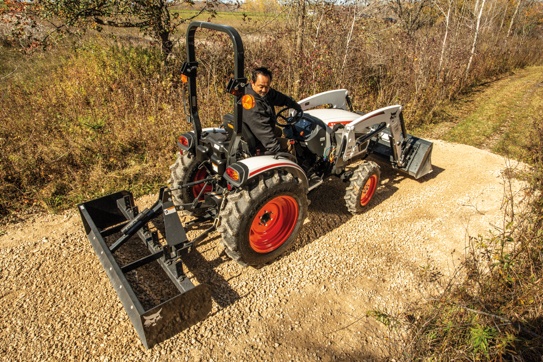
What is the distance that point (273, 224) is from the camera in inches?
135

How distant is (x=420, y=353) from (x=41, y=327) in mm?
2890

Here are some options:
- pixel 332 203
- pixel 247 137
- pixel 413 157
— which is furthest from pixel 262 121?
pixel 413 157

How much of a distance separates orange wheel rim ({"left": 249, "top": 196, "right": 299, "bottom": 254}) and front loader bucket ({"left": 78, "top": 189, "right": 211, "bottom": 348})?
72 cm

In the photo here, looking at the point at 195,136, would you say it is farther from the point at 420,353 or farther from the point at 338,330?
the point at 420,353

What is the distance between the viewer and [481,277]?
300 centimetres

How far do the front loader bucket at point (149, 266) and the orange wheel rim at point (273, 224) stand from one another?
2.35 ft

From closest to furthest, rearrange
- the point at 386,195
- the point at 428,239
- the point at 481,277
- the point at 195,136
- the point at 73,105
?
the point at 481,277, the point at 195,136, the point at 428,239, the point at 386,195, the point at 73,105

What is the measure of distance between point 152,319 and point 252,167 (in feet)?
4.53

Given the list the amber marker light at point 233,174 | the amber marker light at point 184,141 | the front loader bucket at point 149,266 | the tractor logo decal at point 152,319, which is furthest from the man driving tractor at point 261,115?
the tractor logo decal at point 152,319

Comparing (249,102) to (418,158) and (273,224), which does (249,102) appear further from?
(418,158)

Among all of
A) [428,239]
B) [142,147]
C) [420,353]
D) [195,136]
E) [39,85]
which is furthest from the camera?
[39,85]

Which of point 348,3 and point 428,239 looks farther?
point 348,3

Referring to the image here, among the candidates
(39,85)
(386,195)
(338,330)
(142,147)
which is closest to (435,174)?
(386,195)

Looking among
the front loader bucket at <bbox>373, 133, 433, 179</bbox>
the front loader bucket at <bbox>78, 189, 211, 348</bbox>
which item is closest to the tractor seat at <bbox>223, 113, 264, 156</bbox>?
the front loader bucket at <bbox>78, 189, 211, 348</bbox>
